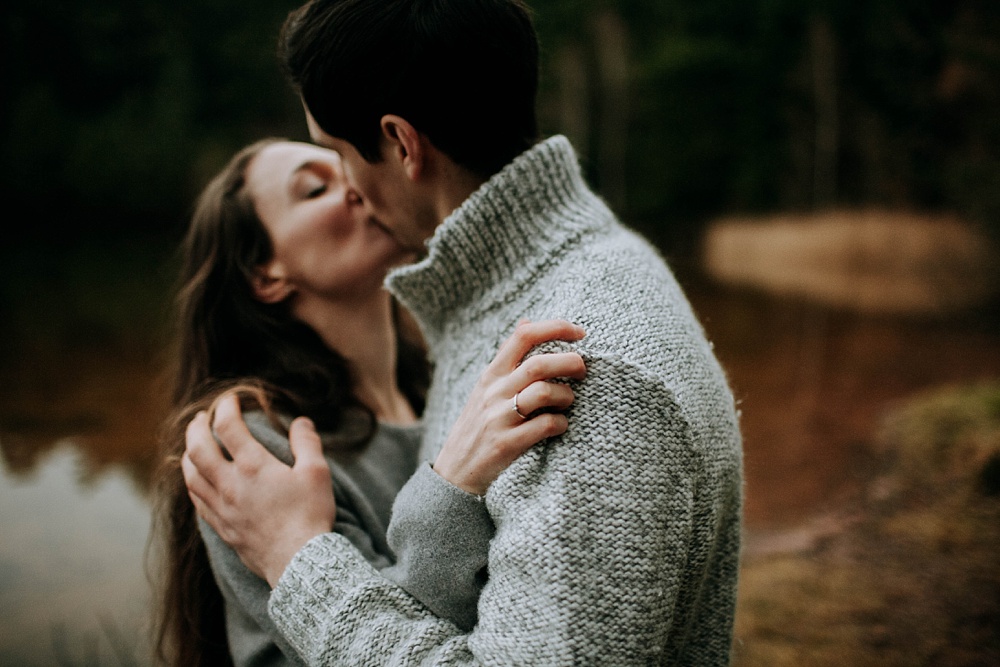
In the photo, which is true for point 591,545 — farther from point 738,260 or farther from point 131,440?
point 738,260

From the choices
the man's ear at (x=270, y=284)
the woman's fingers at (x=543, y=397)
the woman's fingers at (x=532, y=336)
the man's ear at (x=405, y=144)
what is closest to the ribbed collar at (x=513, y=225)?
the man's ear at (x=405, y=144)

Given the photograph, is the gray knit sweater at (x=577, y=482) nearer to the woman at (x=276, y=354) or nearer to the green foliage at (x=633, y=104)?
the woman at (x=276, y=354)

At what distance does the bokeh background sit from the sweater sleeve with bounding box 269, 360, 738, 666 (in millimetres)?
737

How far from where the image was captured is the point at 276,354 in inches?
79.1

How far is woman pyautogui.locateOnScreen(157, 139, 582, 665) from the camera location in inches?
68.6

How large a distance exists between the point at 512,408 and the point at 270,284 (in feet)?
3.72

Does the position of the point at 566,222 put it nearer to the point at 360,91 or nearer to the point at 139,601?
the point at 360,91

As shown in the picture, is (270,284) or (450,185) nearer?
(450,185)

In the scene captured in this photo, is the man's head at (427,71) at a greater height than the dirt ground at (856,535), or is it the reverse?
the man's head at (427,71)

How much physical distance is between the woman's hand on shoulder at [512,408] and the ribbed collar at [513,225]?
273 mm

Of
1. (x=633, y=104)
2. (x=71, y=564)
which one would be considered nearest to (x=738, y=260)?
(x=633, y=104)

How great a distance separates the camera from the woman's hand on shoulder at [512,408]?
115 centimetres

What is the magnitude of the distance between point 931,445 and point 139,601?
5326mm

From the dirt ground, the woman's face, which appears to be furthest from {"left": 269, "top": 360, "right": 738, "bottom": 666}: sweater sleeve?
the woman's face
